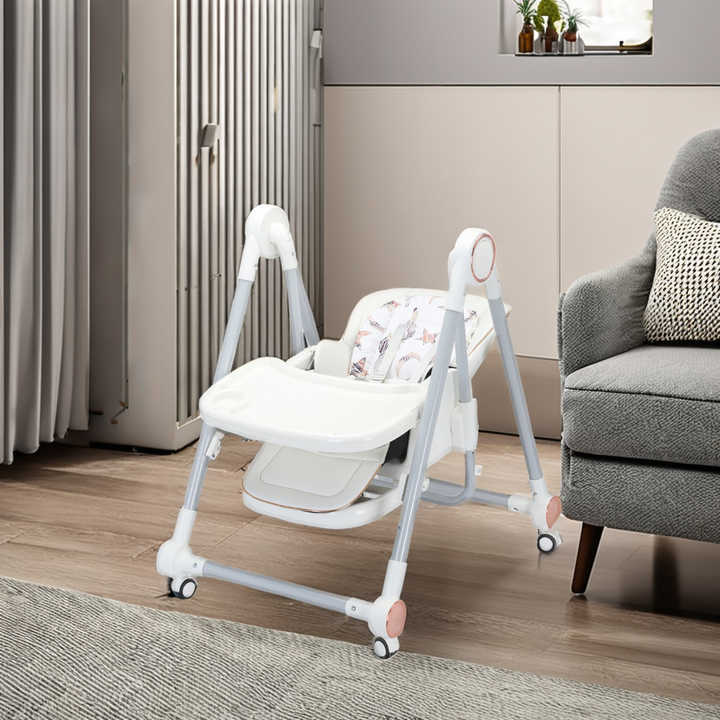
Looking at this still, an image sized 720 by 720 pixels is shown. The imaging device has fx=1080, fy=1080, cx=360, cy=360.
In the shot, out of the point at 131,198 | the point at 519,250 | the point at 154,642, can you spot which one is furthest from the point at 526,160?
the point at 154,642

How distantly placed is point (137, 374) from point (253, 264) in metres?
0.97

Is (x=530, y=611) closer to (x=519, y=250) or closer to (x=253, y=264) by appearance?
(x=253, y=264)

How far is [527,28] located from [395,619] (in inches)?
86.5

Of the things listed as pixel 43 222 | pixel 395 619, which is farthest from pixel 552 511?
pixel 43 222

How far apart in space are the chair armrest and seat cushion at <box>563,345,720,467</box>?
0.24 ft

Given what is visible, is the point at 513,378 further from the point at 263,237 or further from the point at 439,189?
the point at 439,189

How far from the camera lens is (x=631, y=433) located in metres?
1.94

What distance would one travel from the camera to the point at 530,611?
2.04 m

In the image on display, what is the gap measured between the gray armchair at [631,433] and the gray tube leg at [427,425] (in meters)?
0.27

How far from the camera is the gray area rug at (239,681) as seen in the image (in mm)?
1658

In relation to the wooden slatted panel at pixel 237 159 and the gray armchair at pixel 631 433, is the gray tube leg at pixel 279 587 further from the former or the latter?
the wooden slatted panel at pixel 237 159

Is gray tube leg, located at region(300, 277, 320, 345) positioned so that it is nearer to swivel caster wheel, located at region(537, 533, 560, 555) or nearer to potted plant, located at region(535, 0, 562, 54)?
swivel caster wheel, located at region(537, 533, 560, 555)

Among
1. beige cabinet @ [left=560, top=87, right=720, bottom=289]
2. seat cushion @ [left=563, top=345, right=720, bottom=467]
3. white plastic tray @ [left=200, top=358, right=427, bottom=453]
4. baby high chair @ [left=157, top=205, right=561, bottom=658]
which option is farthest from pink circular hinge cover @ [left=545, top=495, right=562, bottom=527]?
beige cabinet @ [left=560, top=87, right=720, bottom=289]

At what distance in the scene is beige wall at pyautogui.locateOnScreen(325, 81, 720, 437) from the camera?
10.4 feet
